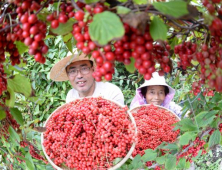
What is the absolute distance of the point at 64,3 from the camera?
51cm

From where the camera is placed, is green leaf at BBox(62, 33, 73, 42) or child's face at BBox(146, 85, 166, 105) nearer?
green leaf at BBox(62, 33, 73, 42)

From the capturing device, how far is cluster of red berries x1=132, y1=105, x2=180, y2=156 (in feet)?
4.18

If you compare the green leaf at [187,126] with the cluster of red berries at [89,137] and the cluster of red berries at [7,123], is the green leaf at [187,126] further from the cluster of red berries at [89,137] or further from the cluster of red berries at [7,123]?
the cluster of red berries at [7,123]

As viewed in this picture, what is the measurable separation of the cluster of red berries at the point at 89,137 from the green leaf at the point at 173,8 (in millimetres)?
748

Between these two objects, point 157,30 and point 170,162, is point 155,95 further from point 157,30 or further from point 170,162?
point 157,30

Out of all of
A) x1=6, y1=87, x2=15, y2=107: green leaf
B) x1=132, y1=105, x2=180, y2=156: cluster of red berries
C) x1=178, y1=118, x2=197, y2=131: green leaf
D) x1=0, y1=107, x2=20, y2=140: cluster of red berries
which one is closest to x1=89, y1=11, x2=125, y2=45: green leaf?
x1=6, y1=87, x2=15, y2=107: green leaf

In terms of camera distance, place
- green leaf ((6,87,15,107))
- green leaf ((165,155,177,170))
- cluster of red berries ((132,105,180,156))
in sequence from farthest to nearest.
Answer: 1. cluster of red berries ((132,105,180,156))
2. green leaf ((165,155,177,170))
3. green leaf ((6,87,15,107))

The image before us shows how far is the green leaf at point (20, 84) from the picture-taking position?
2.25 feet

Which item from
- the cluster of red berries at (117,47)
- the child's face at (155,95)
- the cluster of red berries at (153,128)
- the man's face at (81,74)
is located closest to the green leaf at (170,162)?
the cluster of red berries at (153,128)

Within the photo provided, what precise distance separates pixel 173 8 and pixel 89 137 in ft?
2.66

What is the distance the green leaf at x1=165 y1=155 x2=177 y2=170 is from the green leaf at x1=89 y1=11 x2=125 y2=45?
2.56ft

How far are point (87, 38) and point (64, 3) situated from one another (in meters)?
0.14

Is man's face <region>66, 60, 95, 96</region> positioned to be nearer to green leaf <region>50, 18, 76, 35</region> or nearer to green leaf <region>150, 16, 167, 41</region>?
green leaf <region>50, 18, 76, 35</region>

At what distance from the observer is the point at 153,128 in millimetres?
1352
